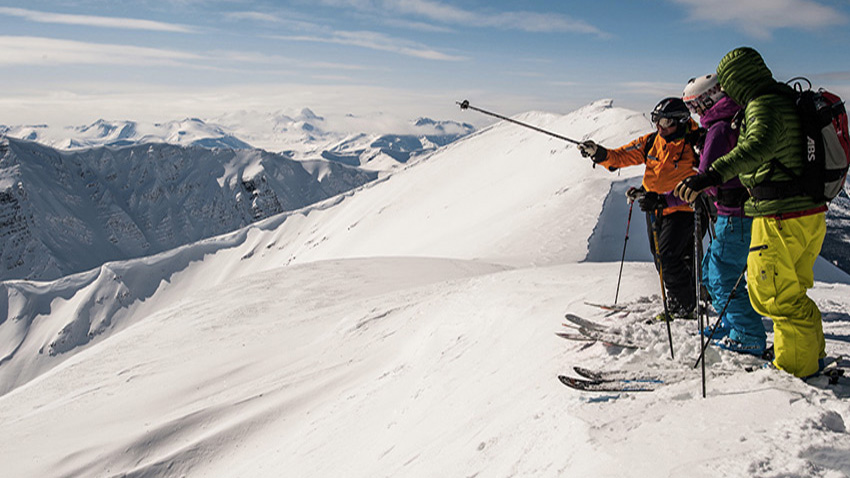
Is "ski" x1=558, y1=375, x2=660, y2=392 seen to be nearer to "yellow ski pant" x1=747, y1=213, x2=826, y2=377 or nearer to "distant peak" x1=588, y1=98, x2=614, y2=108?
"yellow ski pant" x1=747, y1=213, x2=826, y2=377

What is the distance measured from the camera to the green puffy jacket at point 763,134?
387cm

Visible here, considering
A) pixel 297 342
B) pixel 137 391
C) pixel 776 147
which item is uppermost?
pixel 776 147

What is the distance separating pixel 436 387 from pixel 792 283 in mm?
4243

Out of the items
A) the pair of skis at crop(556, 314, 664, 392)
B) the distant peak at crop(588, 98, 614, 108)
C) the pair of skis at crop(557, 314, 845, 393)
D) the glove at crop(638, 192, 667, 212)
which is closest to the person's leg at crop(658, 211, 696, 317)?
the glove at crop(638, 192, 667, 212)

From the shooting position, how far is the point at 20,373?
3312 inches

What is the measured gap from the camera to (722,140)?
4977 mm

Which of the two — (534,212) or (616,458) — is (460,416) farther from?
(534,212)

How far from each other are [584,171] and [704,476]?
99.1ft

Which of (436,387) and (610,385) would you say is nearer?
(610,385)

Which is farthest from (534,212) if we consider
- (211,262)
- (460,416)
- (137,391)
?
(211,262)

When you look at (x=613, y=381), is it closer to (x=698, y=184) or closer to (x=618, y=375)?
(x=618, y=375)

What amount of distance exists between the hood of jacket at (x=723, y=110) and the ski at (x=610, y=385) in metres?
2.77

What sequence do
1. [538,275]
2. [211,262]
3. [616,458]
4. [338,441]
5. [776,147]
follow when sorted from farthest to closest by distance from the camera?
[211,262] < [538,275] < [338,441] < [776,147] < [616,458]

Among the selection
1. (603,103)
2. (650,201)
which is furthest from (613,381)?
(603,103)
